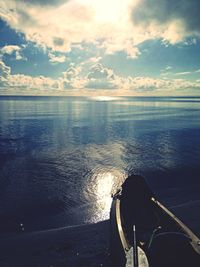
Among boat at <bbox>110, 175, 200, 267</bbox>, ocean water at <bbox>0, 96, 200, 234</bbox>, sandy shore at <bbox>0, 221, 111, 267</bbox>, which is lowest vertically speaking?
ocean water at <bbox>0, 96, 200, 234</bbox>

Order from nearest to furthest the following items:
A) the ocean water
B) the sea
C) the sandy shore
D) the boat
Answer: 1. the boat
2. the sandy shore
3. the sea
4. the ocean water

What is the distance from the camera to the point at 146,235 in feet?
37.6

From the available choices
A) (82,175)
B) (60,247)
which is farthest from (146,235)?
(82,175)

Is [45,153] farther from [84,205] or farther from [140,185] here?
[140,185]

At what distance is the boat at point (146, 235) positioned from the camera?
27.7ft

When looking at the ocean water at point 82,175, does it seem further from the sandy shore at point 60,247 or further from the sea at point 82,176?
the sandy shore at point 60,247

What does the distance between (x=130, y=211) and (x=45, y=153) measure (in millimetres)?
22373

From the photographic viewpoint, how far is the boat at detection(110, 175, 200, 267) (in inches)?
332

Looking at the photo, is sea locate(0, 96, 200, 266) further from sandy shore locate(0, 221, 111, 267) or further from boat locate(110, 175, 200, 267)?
boat locate(110, 175, 200, 267)

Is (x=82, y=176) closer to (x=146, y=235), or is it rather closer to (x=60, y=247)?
(x=60, y=247)

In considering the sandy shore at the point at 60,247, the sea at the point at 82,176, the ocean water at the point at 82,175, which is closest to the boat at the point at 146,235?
the sandy shore at the point at 60,247

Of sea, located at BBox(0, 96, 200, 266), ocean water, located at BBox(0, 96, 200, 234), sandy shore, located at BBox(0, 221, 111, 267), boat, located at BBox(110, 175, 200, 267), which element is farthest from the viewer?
ocean water, located at BBox(0, 96, 200, 234)

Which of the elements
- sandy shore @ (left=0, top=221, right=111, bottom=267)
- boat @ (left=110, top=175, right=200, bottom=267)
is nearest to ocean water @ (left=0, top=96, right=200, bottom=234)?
sandy shore @ (left=0, top=221, right=111, bottom=267)

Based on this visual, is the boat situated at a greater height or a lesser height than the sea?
greater
